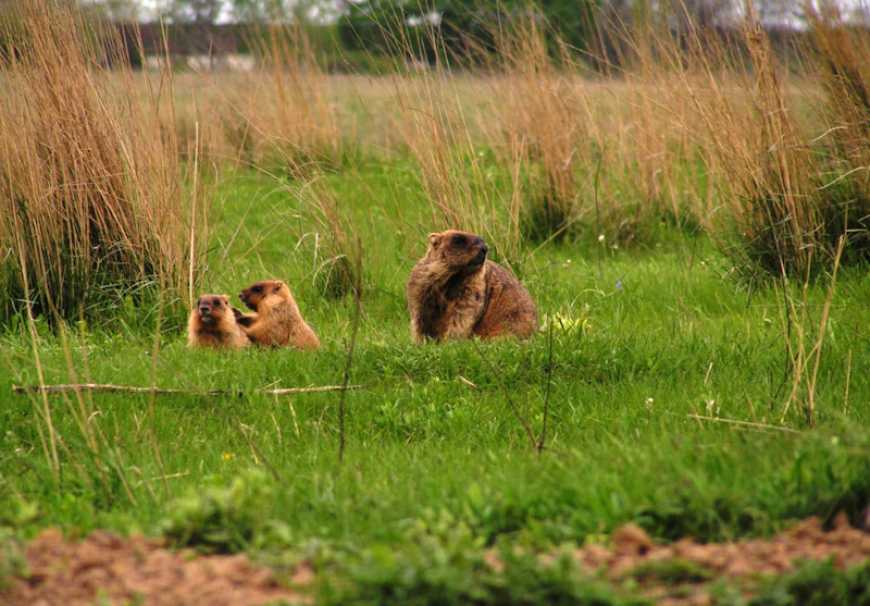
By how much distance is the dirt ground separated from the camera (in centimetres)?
380

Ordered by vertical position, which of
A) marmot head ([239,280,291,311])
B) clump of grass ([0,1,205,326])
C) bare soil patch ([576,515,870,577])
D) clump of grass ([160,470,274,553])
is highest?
clump of grass ([0,1,205,326])

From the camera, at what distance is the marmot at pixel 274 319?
8234 millimetres

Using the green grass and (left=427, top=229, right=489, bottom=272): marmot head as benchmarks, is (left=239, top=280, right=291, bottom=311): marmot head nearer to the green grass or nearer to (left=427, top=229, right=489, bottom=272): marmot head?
the green grass

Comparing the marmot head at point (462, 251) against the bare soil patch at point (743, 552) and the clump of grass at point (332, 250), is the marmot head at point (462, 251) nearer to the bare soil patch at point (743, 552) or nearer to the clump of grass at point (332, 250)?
the clump of grass at point (332, 250)

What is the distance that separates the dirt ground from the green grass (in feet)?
0.54

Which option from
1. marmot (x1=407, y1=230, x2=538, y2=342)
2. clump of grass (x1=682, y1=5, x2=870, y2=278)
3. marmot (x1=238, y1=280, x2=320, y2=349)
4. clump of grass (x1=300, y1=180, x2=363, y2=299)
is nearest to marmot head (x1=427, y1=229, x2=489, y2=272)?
marmot (x1=407, y1=230, x2=538, y2=342)

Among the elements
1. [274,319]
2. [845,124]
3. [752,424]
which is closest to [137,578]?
[752,424]

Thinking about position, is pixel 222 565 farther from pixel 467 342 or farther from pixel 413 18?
pixel 413 18

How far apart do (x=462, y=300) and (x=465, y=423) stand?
1866mm

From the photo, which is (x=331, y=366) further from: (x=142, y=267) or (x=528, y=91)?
(x=528, y=91)

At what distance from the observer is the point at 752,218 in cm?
897

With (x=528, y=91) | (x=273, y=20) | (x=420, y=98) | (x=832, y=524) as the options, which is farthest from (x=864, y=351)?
(x=273, y=20)

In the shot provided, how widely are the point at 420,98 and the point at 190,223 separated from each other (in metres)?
2.23

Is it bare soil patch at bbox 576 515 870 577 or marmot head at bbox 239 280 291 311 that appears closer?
bare soil patch at bbox 576 515 870 577
